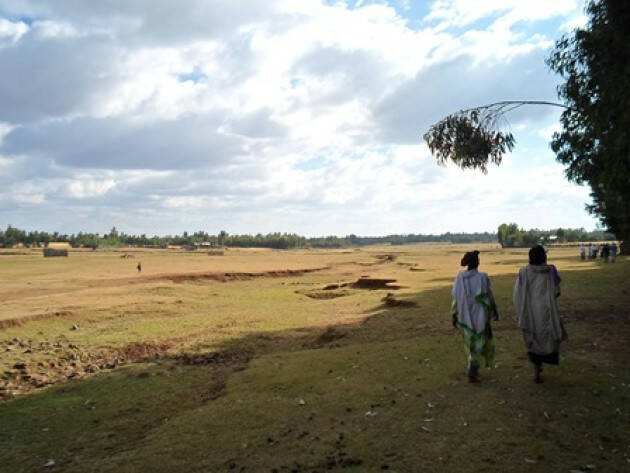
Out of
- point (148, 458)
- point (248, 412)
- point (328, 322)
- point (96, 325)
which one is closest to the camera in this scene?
point (148, 458)

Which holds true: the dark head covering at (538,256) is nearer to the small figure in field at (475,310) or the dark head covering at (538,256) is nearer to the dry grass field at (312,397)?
the small figure in field at (475,310)

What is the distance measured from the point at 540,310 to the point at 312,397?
434cm

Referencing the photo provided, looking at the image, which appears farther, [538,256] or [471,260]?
[471,260]

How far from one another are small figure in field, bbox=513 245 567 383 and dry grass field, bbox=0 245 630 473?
0.59m

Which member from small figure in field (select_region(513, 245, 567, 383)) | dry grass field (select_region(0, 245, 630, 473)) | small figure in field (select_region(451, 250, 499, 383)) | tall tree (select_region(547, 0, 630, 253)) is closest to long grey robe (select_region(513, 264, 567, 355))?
small figure in field (select_region(513, 245, 567, 383))

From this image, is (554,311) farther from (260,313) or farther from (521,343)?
(260,313)

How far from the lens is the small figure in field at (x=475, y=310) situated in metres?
8.24

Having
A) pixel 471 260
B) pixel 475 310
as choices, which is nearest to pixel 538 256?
pixel 471 260

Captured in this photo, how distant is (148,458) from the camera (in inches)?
268

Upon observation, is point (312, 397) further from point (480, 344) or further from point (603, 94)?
point (603, 94)

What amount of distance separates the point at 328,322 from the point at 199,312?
8375 mm

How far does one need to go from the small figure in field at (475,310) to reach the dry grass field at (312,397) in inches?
23.6

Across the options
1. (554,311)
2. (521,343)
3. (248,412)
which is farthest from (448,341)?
(248,412)

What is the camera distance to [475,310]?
832 cm
